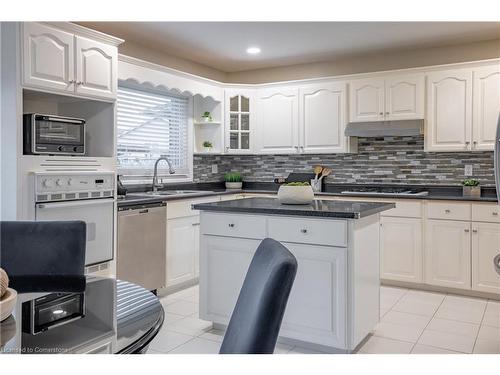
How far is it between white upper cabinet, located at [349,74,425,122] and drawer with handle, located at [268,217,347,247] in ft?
Answer: 7.59

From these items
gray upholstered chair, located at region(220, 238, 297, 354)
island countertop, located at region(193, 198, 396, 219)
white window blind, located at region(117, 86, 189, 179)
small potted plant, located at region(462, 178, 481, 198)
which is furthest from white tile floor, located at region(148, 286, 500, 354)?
gray upholstered chair, located at region(220, 238, 297, 354)

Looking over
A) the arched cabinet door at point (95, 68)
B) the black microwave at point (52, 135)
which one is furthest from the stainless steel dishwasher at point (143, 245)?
the arched cabinet door at point (95, 68)

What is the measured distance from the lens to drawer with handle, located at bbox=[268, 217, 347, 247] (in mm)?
2689

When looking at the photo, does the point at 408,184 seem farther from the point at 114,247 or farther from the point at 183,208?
the point at 114,247

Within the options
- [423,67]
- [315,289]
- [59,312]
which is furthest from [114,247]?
[423,67]

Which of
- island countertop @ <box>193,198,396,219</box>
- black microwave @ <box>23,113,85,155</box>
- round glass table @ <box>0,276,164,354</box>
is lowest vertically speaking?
round glass table @ <box>0,276,164,354</box>

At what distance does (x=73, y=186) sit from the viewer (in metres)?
3.17

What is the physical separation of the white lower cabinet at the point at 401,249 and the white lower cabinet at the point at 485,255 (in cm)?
45

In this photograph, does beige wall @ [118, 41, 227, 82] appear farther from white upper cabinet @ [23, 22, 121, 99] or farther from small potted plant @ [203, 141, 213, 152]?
white upper cabinet @ [23, 22, 121, 99]

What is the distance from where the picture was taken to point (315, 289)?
2770mm

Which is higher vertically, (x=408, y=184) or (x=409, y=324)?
(x=408, y=184)

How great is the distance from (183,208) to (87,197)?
112 cm

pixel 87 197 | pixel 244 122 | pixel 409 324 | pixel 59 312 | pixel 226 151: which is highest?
pixel 244 122

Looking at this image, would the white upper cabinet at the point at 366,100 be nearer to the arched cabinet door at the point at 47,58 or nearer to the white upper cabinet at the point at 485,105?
the white upper cabinet at the point at 485,105
